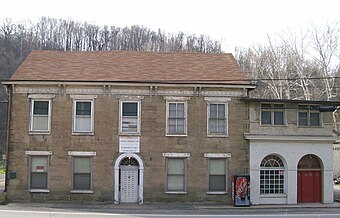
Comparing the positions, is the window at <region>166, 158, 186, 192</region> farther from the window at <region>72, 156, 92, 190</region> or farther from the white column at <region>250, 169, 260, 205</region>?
the window at <region>72, 156, 92, 190</region>

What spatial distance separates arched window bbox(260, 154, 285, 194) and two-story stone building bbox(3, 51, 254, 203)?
1.23m

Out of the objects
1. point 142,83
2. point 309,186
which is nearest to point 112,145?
point 142,83

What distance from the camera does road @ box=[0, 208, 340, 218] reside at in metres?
21.6

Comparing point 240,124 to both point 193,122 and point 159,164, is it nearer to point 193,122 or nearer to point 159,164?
point 193,122

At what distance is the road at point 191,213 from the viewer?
851 inches

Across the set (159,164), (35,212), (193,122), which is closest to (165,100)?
(193,122)

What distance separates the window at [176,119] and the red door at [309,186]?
25.3 feet

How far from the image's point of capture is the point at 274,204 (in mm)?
26672

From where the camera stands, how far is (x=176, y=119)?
88.0 feet

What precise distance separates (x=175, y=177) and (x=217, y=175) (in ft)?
8.25

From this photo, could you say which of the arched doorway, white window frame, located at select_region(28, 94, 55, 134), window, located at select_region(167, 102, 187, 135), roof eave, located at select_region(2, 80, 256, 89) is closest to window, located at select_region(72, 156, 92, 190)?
white window frame, located at select_region(28, 94, 55, 134)

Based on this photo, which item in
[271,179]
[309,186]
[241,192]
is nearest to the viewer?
[241,192]

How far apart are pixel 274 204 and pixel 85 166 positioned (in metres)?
11.4

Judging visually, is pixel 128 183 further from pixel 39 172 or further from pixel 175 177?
pixel 39 172
